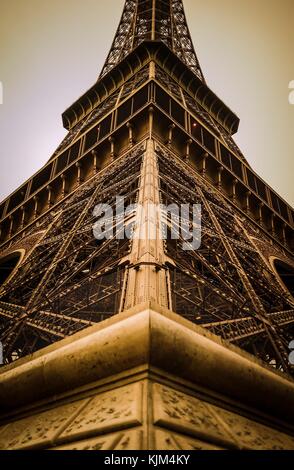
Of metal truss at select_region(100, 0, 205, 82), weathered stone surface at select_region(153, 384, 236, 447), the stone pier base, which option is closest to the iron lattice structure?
the stone pier base

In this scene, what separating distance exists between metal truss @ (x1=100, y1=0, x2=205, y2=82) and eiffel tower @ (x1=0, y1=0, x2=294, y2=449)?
44cm

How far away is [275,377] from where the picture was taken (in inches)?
130

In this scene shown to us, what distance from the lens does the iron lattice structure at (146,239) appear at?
5949 mm

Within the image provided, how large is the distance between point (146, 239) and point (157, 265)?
2.43 feet

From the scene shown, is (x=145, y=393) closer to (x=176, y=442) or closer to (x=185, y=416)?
(x=185, y=416)

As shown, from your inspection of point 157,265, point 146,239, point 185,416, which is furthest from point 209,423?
point 146,239

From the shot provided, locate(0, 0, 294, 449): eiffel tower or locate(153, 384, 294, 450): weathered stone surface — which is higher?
locate(0, 0, 294, 449): eiffel tower

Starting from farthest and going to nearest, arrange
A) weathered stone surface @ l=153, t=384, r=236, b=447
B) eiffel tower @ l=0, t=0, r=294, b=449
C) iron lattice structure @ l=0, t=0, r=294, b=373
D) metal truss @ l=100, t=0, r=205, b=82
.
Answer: metal truss @ l=100, t=0, r=205, b=82 < iron lattice structure @ l=0, t=0, r=294, b=373 < eiffel tower @ l=0, t=0, r=294, b=449 < weathered stone surface @ l=153, t=384, r=236, b=447

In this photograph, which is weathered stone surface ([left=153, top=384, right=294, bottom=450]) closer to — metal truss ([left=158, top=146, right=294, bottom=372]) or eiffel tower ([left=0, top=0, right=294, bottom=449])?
eiffel tower ([left=0, top=0, right=294, bottom=449])

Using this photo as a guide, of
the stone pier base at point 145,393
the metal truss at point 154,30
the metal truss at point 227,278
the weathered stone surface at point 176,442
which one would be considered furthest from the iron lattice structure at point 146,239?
the metal truss at point 154,30

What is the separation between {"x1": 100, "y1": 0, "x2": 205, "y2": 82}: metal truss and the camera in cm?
3497

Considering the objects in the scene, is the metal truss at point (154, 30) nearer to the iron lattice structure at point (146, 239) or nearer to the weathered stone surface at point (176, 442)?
the iron lattice structure at point (146, 239)

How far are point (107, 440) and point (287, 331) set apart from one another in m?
6.74

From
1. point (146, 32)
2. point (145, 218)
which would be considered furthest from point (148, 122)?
point (146, 32)
